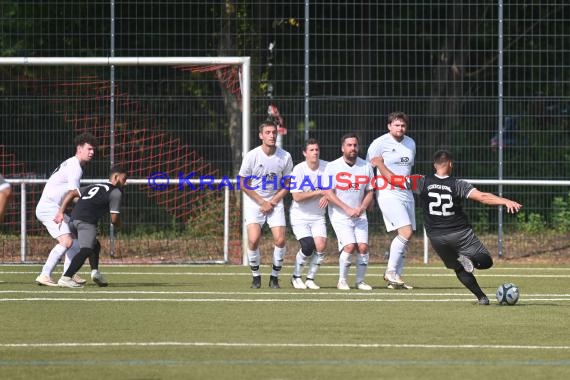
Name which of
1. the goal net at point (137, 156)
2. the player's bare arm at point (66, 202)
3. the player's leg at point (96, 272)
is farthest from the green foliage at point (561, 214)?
the player's bare arm at point (66, 202)

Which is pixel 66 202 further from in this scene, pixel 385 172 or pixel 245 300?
pixel 385 172

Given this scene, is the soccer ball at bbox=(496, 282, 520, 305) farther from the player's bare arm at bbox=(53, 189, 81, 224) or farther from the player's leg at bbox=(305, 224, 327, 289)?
the player's bare arm at bbox=(53, 189, 81, 224)

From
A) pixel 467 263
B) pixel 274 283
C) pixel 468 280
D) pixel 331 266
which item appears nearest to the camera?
pixel 467 263

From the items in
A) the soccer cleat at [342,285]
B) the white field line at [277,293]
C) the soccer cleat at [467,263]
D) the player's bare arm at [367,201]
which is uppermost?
the player's bare arm at [367,201]

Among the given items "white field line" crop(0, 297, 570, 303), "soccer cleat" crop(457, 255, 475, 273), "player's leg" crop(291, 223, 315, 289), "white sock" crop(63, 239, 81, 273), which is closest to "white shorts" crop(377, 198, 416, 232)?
"player's leg" crop(291, 223, 315, 289)

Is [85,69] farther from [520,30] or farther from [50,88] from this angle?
[520,30]

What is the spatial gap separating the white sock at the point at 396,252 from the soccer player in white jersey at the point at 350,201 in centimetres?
28

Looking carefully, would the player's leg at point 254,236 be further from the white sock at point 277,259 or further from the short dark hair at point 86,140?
the short dark hair at point 86,140

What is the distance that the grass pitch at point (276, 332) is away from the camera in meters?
8.23

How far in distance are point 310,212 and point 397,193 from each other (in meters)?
1.08

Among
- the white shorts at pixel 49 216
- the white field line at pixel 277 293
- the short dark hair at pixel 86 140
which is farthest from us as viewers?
the white shorts at pixel 49 216

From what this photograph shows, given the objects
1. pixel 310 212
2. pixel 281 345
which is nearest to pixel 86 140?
pixel 310 212

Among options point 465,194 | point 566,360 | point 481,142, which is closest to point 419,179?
point 465,194

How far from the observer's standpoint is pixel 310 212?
14883 mm
